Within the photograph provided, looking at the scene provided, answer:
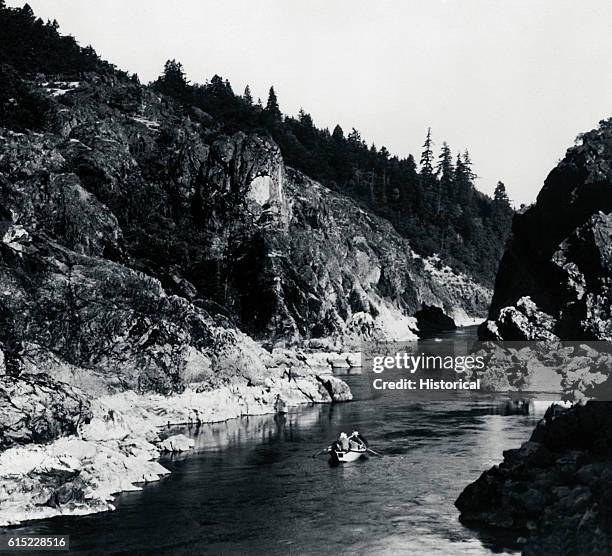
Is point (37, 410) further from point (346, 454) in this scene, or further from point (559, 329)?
point (559, 329)

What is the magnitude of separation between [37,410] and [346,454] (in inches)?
756

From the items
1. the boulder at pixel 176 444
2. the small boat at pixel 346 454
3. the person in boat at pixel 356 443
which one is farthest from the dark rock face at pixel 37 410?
the person in boat at pixel 356 443

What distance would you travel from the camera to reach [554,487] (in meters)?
34.5


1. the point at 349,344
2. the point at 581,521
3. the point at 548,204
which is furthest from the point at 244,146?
the point at 581,521

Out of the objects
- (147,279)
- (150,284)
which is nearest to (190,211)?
(147,279)

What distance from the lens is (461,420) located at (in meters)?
64.1

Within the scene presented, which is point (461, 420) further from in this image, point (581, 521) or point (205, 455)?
point (581, 521)

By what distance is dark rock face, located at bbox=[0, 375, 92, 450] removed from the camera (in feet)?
138

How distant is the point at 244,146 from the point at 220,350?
53.8 meters

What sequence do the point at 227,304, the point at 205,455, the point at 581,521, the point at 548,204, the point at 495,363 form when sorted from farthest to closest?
the point at 227,304 → the point at 548,204 → the point at 495,363 → the point at 205,455 → the point at 581,521

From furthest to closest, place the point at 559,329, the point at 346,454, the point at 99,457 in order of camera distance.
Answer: the point at 559,329, the point at 346,454, the point at 99,457

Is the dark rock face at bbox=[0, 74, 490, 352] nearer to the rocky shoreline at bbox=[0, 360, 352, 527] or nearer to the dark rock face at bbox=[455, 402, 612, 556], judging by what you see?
the rocky shoreline at bbox=[0, 360, 352, 527]
